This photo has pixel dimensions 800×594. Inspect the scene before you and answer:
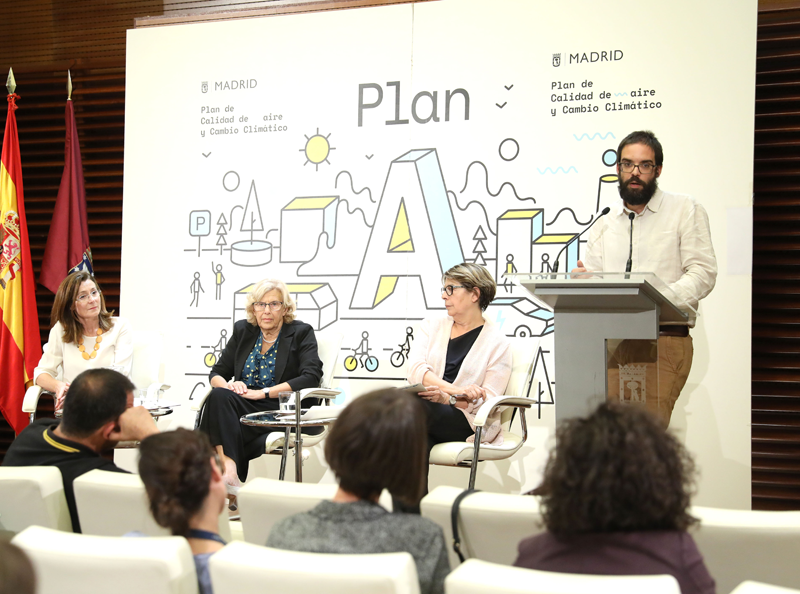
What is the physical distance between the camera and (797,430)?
471 cm

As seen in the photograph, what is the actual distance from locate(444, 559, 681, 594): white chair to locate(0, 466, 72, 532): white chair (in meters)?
1.29

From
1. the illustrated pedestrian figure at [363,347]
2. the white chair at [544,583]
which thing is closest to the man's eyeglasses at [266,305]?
the illustrated pedestrian figure at [363,347]

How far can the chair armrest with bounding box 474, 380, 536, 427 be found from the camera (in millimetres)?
3438

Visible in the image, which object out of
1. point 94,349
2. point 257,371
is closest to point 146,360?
point 94,349

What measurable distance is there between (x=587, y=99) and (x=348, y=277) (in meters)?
1.82

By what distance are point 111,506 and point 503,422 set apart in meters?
2.30

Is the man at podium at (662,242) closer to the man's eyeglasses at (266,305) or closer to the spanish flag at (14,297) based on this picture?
the man's eyeglasses at (266,305)

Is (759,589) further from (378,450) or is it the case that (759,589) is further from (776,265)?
(776,265)

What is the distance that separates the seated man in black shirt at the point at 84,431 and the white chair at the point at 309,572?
3.70 feet

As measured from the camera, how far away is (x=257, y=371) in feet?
14.1

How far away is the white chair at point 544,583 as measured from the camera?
3.63 feet

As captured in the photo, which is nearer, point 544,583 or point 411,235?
point 544,583

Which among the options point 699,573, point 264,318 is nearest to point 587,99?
point 264,318

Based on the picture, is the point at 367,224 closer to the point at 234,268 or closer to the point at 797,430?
the point at 234,268
